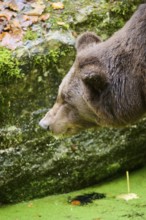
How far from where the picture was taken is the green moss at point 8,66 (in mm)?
7262

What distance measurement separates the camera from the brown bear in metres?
5.71

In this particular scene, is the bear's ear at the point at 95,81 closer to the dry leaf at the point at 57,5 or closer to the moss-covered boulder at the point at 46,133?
the moss-covered boulder at the point at 46,133

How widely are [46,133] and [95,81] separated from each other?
6.41 feet

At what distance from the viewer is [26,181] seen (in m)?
7.53

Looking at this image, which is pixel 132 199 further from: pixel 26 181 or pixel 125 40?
pixel 125 40

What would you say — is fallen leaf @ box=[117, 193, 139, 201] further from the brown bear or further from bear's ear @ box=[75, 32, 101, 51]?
bear's ear @ box=[75, 32, 101, 51]

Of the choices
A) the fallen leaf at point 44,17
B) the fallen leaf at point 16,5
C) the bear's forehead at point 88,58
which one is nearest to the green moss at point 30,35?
the fallen leaf at point 44,17

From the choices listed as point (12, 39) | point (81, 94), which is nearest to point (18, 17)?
point (12, 39)

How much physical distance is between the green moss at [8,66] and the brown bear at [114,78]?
1.20 m

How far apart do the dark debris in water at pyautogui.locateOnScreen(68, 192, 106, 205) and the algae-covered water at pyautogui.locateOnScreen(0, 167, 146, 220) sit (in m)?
0.06

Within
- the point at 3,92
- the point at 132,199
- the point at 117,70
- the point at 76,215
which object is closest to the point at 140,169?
the point at 132,199

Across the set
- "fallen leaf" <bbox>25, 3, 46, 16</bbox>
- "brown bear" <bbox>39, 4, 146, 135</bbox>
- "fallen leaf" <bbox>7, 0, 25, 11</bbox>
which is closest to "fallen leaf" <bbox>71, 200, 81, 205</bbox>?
"brown bear" <bbox>39, 4, 146, 135</bbox>

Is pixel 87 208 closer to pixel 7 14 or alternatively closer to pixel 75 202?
pixel 75 202

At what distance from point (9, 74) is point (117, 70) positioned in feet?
6.02
